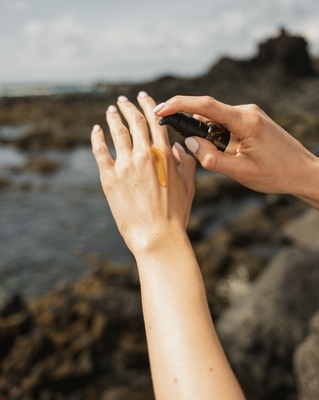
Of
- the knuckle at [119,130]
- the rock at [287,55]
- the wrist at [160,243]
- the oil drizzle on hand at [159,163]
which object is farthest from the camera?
the rock at [287,55]

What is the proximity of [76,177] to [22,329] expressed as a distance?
11.0 meters

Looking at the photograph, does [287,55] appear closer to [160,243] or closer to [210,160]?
[210,160]

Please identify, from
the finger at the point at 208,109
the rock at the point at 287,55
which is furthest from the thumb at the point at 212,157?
the rock at the point at 287,55

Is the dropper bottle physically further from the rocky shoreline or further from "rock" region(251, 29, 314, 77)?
"rock" region(251, 29, 314, 77)

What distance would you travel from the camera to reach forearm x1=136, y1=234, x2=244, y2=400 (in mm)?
1229

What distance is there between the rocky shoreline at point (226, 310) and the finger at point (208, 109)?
2.76 m

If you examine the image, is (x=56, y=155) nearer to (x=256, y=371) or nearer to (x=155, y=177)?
(x=256, y=371)

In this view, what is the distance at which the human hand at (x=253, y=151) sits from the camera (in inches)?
67.1

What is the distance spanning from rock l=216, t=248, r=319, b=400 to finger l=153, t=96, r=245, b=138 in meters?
3.22

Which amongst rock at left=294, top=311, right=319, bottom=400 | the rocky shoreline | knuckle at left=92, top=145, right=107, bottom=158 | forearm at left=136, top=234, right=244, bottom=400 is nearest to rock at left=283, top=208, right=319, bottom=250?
the rocky shoreline

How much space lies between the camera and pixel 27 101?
4888 cm

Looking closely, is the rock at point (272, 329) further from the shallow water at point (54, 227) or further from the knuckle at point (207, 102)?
the shallow water at point (54, 227)

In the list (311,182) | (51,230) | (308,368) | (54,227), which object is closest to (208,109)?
(311,182)

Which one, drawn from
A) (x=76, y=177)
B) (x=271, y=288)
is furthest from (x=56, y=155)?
(x=271, y=288)
